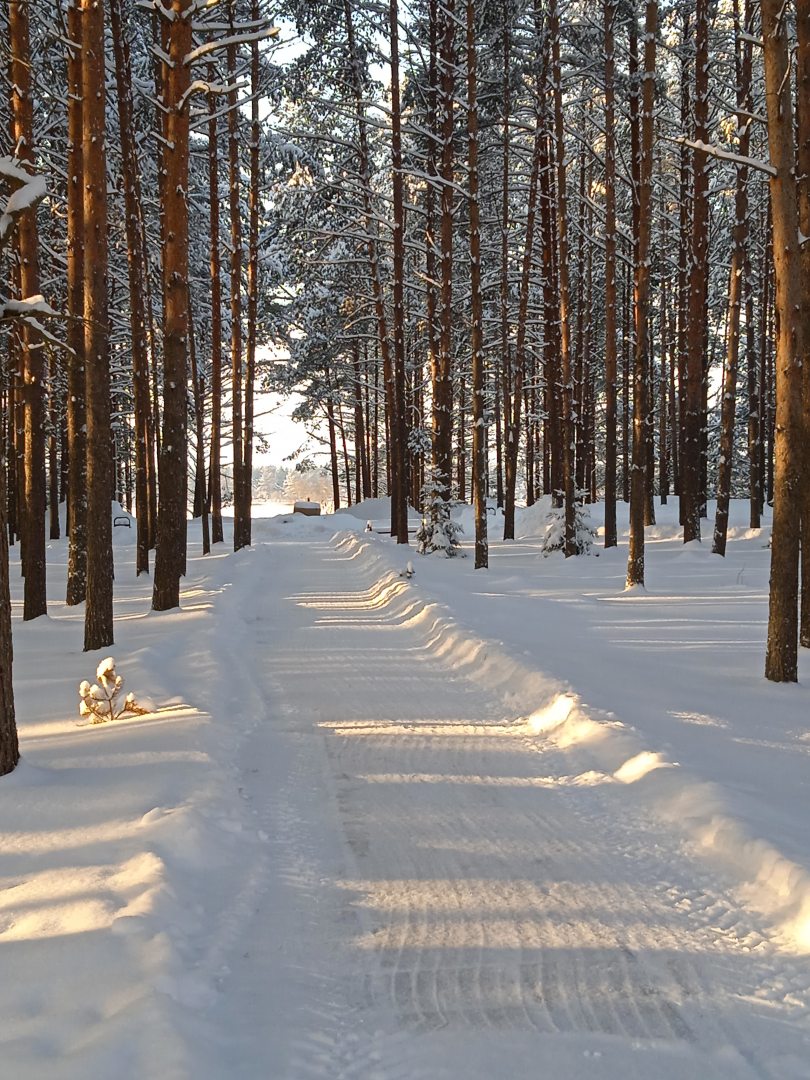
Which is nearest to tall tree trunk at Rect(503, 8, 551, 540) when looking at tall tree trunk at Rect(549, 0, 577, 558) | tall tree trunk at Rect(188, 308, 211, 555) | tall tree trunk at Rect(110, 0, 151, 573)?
tall tree trunk at Rect(549, 0, 577, 558)

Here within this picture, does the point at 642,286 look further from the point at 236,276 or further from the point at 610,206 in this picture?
the point at 236,276

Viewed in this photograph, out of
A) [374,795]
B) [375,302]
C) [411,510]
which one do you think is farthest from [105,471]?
[411,510]

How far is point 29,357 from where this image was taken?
45.3 feet

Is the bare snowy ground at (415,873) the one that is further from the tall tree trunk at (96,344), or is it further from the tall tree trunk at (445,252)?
the tall tree trunk at (445,252)

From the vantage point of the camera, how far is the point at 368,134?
90.3ft

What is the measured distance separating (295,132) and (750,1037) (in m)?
23.0

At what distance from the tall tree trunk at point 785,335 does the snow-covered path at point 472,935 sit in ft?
9.58

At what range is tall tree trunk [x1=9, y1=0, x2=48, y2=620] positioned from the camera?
12445mm

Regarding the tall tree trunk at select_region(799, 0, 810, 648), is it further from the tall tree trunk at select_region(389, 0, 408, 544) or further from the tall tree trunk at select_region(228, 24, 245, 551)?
the tall tree trunk at select_region(228, 24, 245, 551)

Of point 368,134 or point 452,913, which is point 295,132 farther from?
point 452,913

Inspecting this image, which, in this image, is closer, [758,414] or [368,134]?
[758,414]

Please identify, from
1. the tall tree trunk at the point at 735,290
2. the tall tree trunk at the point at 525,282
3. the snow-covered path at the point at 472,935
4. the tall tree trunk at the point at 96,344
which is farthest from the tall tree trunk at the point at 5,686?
the tall tree trunk at the point at 525,282

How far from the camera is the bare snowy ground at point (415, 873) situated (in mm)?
2992

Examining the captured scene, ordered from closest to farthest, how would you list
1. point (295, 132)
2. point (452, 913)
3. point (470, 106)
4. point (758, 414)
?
point (452, 913), point (470, 106), point (295, 132), point (758, 414)
